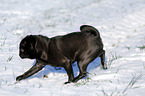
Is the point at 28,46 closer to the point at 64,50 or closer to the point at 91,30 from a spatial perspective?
the point at 64,50

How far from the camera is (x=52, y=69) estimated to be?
393 cm

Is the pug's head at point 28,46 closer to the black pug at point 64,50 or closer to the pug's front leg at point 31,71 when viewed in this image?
the black pug at point 64,50

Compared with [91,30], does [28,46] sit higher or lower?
lower

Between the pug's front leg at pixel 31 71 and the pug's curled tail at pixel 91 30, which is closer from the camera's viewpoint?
the pug's front leg at pixel 31 71

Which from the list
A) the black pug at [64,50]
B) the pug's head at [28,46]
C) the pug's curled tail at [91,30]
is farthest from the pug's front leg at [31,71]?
the pug's curled tail at [91,30]

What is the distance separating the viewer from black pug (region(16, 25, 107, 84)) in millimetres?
3074

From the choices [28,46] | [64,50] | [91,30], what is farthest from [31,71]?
[91,30]

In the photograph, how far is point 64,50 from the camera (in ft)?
10.4

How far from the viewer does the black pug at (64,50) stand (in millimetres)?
3074

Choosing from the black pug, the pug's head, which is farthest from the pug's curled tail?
the pug's head

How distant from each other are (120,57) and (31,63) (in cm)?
201

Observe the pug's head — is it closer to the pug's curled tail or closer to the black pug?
the black pug

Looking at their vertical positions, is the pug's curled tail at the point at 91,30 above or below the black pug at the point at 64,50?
above

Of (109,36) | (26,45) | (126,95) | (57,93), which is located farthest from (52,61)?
(109,36)
